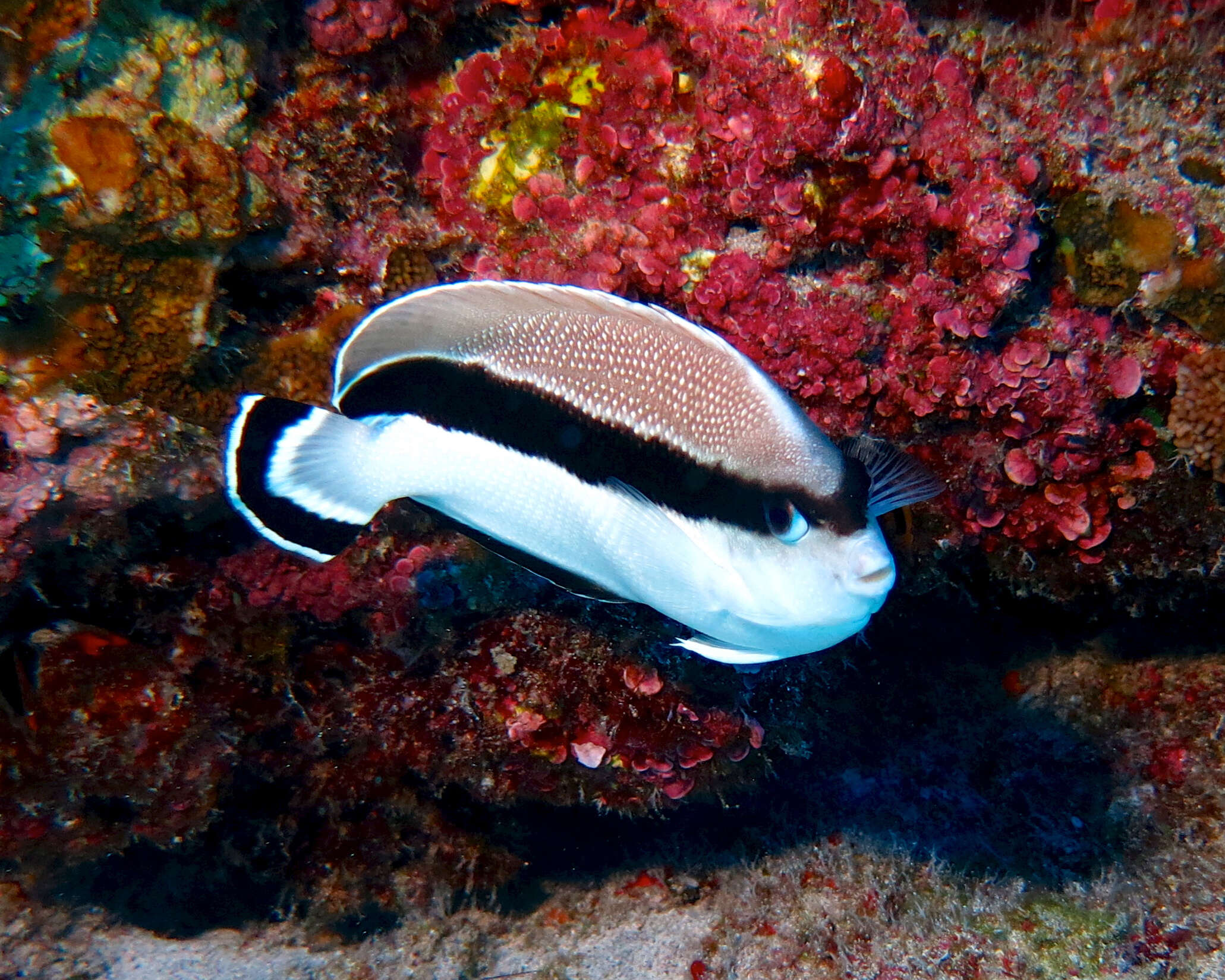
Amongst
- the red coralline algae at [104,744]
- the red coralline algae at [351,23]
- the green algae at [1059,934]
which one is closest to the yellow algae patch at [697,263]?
the red coralline algae at [351,23]

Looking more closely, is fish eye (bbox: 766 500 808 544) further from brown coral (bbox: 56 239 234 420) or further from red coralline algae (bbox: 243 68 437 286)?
brown coral (bbox: 56 239 234 420)

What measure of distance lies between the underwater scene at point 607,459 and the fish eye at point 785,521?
0.07 ft

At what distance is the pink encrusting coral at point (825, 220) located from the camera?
2330 millimetres

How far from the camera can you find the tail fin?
193cm

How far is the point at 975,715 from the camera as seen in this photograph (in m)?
4.68

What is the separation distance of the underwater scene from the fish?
0.04 ft

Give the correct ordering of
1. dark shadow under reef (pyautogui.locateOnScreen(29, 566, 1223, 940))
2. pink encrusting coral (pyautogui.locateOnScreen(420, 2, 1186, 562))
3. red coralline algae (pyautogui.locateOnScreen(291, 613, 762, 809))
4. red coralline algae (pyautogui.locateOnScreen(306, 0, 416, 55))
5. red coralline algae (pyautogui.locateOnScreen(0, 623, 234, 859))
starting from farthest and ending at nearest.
Answer: dark shadow under reef (pyautogui.locateOnScreen(29, 566, 1223, 940))
red coralline algae (pyautogui.locateOnScreen(0, 623, 234, 859))
red coralline algae (pyautogui.locateOnScreen(291, 613, 762, 809))
red coralline algae (pyautogui.locateOnScreen(306, 0, 416, 55))
pink encrusting coral (pyautogui.locateOnScreen(420, 2, 1186, 562))

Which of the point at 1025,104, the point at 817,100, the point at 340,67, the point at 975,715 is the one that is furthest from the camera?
the point at 975,715

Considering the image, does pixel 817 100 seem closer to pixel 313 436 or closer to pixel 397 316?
pixel 397 316

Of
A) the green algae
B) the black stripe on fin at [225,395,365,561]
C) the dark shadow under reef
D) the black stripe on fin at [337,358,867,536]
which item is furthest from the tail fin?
the green algae

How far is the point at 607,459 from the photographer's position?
5.88ft

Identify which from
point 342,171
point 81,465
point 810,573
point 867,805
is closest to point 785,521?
point 810,573

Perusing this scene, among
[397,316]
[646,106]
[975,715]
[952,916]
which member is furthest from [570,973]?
[646,106]

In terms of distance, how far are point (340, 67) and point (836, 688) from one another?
4.41m
